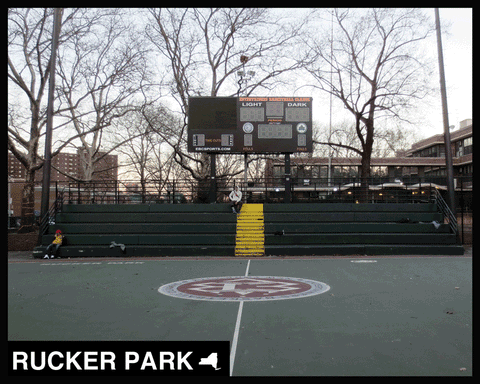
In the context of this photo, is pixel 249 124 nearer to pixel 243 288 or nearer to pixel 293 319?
pixel 243 288

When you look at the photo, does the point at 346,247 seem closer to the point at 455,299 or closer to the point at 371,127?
the point at 455,299

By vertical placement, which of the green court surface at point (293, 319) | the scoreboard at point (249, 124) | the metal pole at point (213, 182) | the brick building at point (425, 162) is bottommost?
the green court surface at point (293, 319)

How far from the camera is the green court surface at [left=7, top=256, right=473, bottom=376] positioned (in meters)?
4.57

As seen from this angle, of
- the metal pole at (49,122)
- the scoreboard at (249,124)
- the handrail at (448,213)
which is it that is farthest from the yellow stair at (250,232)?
the metal pole at (49,122)

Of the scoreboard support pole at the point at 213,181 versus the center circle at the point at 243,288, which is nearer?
the center circle at the point at 243,288

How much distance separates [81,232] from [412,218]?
48.2ft

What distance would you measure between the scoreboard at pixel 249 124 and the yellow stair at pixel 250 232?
2.91 meters

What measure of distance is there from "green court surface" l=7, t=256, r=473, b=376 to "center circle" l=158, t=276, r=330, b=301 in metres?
0.31

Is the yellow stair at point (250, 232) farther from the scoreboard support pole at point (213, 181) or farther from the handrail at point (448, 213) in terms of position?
the handrail at point (448, 213)

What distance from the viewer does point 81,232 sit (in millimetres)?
18453

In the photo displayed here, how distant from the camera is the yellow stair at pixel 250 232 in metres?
17.4

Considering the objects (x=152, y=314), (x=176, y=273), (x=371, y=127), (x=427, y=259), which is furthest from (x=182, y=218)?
(x=371, y=127)

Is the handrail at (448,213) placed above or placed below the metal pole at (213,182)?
below

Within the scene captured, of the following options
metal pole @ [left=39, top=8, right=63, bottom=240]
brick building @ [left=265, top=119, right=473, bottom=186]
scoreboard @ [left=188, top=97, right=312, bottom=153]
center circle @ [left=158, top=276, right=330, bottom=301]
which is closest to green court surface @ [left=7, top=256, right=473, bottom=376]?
center circle @ [left=158, top=276, right=330, bottom=301]
